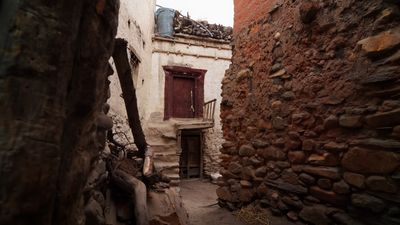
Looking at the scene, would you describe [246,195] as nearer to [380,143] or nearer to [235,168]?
[235,168]

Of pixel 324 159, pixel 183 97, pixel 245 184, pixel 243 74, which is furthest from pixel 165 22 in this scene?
pixel 324 159

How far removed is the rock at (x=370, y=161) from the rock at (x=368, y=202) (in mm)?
198

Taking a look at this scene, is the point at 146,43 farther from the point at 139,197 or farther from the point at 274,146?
the point at 139,197

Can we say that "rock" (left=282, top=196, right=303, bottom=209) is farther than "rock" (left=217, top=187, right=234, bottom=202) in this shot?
No

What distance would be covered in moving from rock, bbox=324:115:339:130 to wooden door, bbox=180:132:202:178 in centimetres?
861

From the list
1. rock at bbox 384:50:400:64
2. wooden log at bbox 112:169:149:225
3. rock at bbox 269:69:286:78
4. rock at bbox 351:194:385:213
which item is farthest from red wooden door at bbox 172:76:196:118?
rock at bbox 384:50:400:64

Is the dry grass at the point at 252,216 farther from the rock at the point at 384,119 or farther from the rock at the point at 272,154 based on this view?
the rock at the point at 384,119

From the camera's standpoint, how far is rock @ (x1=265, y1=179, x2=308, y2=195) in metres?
2.89

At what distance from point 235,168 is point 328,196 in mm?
1675

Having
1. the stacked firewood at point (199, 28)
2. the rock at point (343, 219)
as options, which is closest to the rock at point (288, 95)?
the rock at point (343, 219)

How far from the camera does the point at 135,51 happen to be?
766cm

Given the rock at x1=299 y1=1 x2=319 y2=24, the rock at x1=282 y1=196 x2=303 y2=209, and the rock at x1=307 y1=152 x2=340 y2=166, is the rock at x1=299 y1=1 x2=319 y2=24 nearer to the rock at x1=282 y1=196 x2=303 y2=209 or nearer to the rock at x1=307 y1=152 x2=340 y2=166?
the rock at x1=307 y1=152 x2=340 y2=166

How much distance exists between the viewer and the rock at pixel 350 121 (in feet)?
7.54

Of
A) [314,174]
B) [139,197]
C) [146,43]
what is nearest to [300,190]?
[314,174]
